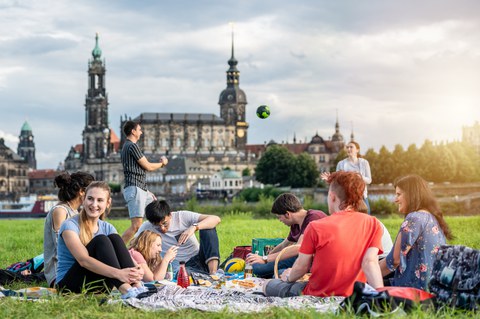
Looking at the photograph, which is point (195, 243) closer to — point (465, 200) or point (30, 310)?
point (30, 310)

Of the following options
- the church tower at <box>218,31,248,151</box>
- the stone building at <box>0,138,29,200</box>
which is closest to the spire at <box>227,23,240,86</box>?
the church tower at <box>218,31,248,151</box>

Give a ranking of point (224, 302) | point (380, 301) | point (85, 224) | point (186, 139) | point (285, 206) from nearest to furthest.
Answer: point (380, 301) < point (224, 302) < point (85, 224) < point (285, 206) < point (186, 139)

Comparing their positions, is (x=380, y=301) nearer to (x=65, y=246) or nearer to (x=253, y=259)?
(x=253, y=259)

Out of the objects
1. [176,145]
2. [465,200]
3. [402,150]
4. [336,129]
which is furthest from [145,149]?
[465,200]

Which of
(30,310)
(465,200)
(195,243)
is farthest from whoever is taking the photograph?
(465,200)

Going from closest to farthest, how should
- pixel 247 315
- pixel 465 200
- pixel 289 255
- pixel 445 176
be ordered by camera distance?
pixel 247 315, pixel 289 255, pixel 465 200, pixel 445 176

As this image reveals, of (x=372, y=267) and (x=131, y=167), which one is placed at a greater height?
(x=131, y=167)

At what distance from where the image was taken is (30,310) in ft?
16.7

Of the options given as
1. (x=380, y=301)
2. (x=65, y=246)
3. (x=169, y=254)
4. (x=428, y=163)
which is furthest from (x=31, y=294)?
(x=428, y=163)

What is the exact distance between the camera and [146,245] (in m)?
6.57

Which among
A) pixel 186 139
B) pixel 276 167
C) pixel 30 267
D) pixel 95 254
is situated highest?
pixel 186 139

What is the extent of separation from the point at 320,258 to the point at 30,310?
73.7 inches

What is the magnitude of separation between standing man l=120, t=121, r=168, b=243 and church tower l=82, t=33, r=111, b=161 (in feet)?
311

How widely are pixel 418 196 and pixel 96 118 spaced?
332 feet
